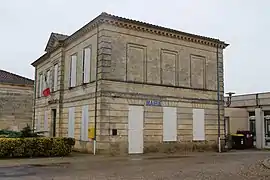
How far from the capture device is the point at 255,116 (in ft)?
86.9

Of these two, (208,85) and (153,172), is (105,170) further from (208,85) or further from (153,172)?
(208,85)

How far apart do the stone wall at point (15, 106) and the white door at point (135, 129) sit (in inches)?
665

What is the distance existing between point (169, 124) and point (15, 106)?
1784 cm

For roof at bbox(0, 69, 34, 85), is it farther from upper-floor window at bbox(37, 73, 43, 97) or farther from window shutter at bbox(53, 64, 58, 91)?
window shutter at bbox(53, 64, 58, 91)

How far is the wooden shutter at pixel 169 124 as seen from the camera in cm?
1978

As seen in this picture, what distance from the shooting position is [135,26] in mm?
19188

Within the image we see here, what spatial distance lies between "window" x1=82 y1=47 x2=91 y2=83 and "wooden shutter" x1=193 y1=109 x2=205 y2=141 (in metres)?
6.81

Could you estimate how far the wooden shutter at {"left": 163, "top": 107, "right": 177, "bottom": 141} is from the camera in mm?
19781

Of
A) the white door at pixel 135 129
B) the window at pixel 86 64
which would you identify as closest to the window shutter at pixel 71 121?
the window at pixel 86 64

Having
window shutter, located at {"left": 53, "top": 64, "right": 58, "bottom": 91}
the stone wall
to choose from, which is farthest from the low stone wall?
the stone wall

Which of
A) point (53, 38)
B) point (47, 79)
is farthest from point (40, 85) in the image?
point (53, 38)

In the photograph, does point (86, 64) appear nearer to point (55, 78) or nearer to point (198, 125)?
point (55, 78)

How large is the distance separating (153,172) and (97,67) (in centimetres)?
832

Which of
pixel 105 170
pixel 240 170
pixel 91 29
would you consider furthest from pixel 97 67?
pixel 240 170
